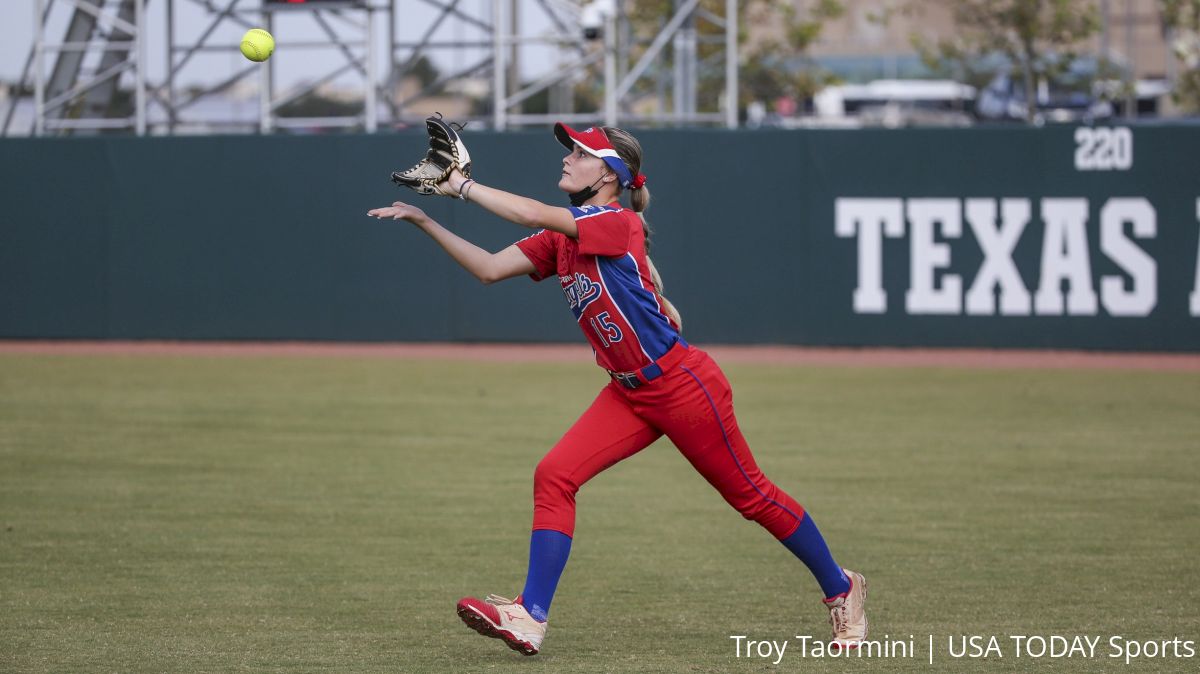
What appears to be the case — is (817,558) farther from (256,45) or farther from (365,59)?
(365,59)

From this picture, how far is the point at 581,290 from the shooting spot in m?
5.75

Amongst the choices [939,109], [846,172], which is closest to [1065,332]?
[846,172]

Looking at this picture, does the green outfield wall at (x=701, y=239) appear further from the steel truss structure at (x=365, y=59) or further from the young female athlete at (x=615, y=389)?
the young female athlete at (x=615, y=389)

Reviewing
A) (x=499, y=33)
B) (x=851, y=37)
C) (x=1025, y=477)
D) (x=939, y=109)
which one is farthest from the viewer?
(x=851, y=37)

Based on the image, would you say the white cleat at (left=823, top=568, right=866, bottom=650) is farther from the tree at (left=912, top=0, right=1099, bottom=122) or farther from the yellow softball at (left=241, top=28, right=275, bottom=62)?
the tree at (left=912, top=0, right=1099, bottom=122)

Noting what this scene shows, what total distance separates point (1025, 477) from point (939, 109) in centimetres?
3727

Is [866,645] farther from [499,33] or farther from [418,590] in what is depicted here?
[499,33]

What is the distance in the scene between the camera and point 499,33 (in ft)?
67.7

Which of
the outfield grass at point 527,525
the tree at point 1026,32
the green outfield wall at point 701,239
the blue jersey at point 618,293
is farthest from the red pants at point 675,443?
the tree at point 1026,32

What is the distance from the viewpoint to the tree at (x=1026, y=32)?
31734 mm

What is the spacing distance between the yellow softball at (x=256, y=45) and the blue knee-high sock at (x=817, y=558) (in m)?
3.50

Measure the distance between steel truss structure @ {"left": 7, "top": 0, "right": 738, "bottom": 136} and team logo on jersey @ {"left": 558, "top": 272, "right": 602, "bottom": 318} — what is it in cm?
1418

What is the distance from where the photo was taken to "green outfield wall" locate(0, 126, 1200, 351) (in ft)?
56.7

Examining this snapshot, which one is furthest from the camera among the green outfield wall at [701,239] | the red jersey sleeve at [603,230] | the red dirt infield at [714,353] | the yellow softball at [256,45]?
the green outfield wall at [701,239]
